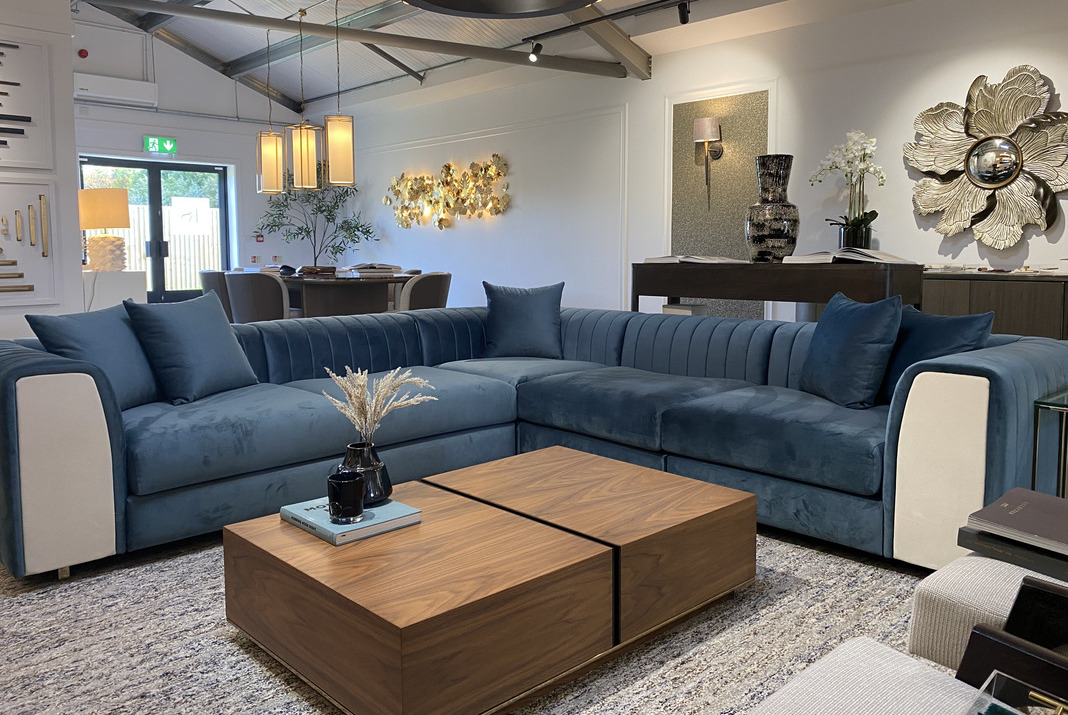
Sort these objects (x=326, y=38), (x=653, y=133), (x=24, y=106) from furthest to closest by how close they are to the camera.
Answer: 1. (x=326, y=38)
2. (x=653, y=133)
3. (x=24, y=106)

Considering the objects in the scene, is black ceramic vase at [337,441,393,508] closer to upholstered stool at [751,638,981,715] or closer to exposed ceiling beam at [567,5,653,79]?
upholstered stool at [751,638,981,715]

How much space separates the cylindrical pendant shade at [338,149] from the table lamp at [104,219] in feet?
4.71

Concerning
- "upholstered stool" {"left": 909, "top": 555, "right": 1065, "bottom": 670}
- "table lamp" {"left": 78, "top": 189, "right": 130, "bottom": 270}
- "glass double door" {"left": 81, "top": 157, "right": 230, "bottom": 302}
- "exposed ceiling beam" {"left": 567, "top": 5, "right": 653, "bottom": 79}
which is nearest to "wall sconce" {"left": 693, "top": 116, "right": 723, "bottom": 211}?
"exposed ceiling beam" {"left": 567, "top": 5, "right": 653, "bottom": 79}

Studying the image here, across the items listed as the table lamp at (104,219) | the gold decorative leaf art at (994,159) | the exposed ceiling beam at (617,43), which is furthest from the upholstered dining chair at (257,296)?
the gold decorative leaf art at (994,159)

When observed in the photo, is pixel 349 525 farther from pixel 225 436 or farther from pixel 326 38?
pixel 326 38

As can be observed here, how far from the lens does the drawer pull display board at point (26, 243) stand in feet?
17.4

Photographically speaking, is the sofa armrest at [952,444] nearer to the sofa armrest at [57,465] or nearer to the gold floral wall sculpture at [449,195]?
the sofa armrest at [57,465]

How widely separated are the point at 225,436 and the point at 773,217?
2.94 metres

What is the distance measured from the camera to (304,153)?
6.59 metres

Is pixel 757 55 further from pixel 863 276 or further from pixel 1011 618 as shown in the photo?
pixel 1011 618

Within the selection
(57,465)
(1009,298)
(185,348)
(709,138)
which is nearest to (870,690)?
(57,465)

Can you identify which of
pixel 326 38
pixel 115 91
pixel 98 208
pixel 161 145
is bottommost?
pixel 98 208

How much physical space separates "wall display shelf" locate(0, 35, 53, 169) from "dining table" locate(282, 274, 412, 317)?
208 centimetres

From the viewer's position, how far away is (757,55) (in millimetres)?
6887
